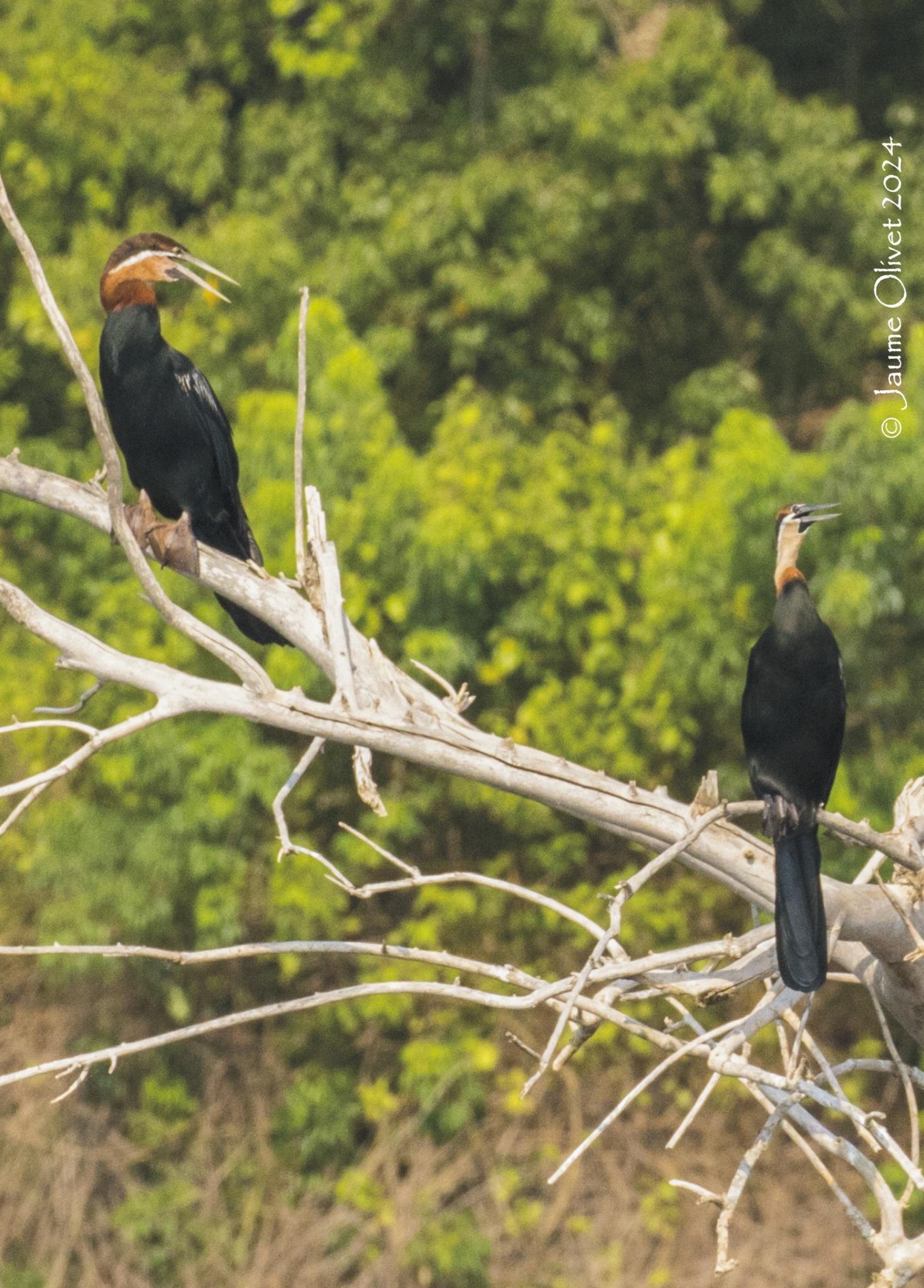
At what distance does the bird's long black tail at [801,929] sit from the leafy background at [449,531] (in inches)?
112

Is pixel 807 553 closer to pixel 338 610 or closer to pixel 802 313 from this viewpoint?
pixel 802 313

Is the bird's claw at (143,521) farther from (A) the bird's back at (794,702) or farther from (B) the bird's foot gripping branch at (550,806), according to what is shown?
(A) the bird's back at (794,702)

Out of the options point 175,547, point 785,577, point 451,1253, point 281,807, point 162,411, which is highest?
point 162,411

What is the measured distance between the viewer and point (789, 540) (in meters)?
2.97

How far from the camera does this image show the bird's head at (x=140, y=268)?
3080mm

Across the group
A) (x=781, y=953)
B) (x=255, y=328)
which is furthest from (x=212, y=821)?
(x=781, y=953)

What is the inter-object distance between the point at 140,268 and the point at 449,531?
268cm


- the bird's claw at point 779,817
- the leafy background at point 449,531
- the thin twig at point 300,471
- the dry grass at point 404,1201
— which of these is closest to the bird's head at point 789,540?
the bird's claw at point 779,817

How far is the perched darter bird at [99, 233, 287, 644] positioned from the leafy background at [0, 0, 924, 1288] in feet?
7.16

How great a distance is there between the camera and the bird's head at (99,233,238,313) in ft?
10.1

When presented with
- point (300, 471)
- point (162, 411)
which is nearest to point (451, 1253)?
point (162, 411)

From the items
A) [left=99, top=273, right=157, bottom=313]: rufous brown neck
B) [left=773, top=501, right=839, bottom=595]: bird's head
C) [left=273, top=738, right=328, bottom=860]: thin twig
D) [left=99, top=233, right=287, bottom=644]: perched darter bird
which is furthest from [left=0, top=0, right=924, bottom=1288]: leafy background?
[left=273, top=738, right=328, bottom=860]: thin twig

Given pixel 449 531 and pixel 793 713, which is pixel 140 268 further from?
pixel 449 531

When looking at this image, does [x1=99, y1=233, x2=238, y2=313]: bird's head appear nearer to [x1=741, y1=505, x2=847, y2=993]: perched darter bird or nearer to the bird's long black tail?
[x1=741, y1=505, x2=847, y2=993]: perched darter bird
